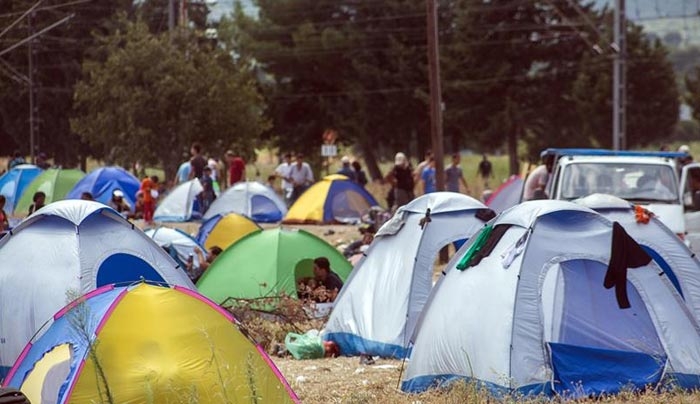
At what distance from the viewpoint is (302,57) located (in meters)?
59.4

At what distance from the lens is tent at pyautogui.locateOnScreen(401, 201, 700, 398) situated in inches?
437

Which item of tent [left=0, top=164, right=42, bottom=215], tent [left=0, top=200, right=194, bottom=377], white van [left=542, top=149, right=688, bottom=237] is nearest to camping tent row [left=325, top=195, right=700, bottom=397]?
tent [left=0, top=200, right=194, bottom=377]

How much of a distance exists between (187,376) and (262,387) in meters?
0.64

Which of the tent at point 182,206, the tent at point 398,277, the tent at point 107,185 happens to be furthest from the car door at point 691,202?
the tent at point 107,185

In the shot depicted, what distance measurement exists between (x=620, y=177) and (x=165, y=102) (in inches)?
971

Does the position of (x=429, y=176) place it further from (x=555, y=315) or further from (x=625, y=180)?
(x=555, y=315)

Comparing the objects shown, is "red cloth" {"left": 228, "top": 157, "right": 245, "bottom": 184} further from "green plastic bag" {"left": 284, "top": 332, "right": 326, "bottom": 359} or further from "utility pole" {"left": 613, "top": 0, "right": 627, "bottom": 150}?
"green plastic bag" {"left": 284, "top": 332, "right": 326, "bottom": 359}

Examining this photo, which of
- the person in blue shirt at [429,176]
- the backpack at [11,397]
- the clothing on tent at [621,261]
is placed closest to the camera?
the backpack at [11,397]

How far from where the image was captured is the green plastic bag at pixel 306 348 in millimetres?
14016

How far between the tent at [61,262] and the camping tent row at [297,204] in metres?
17.5

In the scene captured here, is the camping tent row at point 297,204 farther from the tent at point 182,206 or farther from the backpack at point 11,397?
the backpack at point 11,397

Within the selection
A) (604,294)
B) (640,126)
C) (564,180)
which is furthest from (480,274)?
(640,126)

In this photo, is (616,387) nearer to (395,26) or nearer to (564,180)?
(564,180)

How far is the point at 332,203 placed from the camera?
3173cm
